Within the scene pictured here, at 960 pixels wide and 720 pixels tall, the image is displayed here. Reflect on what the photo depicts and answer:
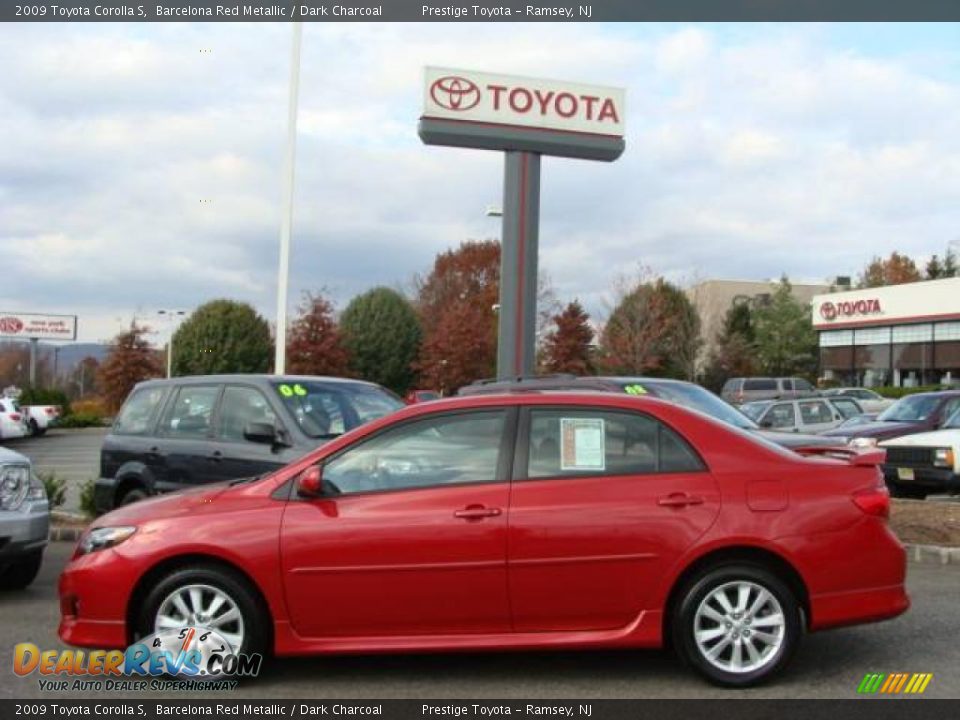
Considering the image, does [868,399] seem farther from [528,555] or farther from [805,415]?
[528,555]

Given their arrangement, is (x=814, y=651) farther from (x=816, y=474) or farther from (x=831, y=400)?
(x=831, y=400)

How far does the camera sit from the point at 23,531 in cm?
745

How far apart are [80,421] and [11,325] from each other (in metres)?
24.4

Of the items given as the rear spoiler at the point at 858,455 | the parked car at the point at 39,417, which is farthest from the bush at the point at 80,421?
the rear spoiler at the point at 858,455

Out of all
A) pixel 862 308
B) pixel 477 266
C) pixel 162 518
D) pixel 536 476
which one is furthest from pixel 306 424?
pixel 477 266

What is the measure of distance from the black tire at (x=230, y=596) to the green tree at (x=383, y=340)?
45246 millimetres

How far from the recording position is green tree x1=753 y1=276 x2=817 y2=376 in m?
58.0

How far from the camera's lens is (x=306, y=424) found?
850cm

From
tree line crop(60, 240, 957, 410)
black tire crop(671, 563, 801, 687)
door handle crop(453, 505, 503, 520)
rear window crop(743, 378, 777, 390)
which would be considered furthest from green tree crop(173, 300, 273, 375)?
black tire crop(671, 563, 801, 687)

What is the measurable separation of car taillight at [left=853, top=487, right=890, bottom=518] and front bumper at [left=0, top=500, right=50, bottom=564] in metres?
5.90

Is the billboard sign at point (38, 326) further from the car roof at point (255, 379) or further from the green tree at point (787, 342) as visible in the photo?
the car roof at point (255, 379)

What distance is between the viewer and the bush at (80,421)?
41688 mm

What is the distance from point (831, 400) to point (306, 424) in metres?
15.4

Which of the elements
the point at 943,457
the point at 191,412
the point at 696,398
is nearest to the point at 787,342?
the point at 943,457
